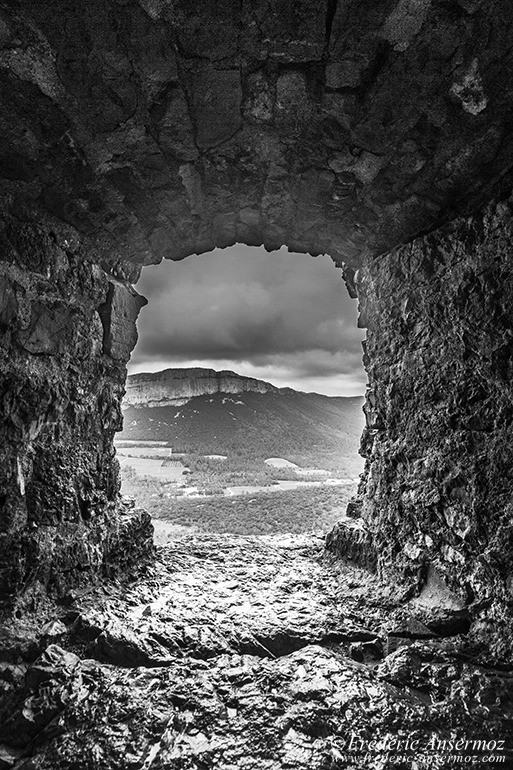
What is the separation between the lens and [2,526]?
3.05 metres

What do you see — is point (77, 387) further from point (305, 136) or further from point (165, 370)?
point (165, 370)

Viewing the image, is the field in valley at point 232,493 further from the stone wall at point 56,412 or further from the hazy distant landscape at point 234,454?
the stone wall at point 56,412

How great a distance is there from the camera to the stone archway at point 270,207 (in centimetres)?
245

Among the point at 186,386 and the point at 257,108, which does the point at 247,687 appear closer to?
the point at 257,108

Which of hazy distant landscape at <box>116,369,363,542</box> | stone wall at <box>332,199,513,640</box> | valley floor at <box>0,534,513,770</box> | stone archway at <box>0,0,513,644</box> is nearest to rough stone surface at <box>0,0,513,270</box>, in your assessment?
stone archway at <box>0,0,513,644</box>

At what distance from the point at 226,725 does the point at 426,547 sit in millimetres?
2232

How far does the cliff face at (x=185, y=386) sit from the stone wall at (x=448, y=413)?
24.5 m

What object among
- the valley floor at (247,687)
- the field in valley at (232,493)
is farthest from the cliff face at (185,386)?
the valley floor at (247,687)

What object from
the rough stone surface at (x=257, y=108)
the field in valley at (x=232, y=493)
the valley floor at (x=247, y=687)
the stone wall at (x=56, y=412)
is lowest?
the field in valley at (x=232, y=493)

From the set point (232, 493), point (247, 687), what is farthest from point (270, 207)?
point (232, 493)

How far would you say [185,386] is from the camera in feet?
100

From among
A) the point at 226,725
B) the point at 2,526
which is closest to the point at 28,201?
the point at 2,526

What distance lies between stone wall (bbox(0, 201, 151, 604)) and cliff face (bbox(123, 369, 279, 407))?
928 inches

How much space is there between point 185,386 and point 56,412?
88.8 feet
